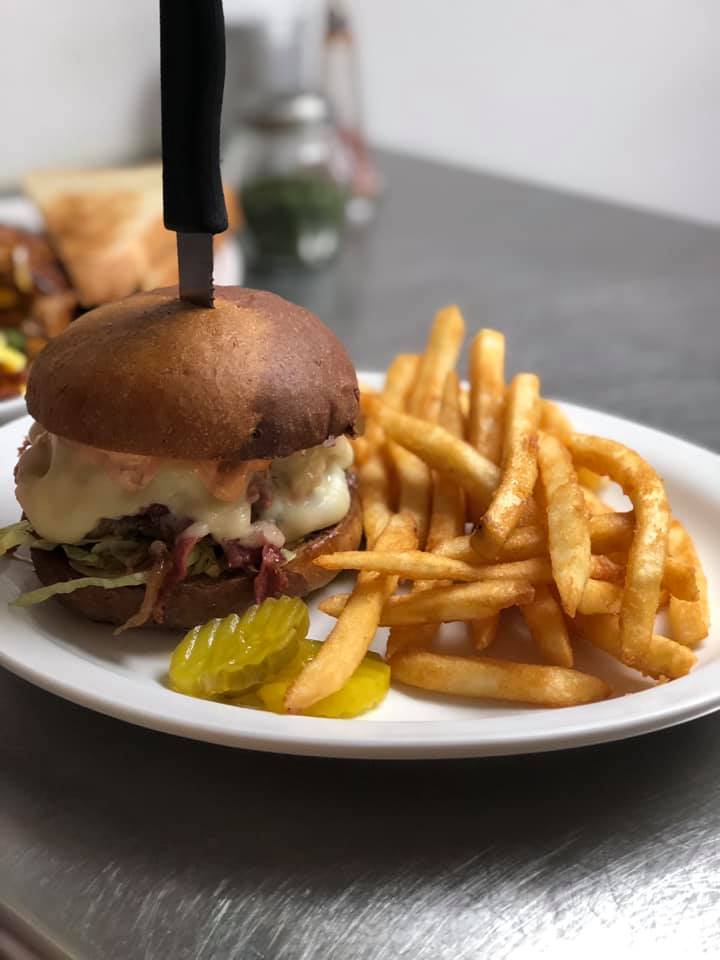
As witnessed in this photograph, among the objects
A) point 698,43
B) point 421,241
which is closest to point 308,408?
point 421,241

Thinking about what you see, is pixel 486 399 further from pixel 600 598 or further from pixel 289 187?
pixel 289 187

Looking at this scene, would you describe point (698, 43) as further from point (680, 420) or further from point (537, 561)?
point (537, 561)

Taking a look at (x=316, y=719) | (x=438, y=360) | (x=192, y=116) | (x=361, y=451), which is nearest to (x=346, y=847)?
(x=316, y=719)

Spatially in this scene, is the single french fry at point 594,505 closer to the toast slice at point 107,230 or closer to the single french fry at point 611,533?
the single french fry at point 611,533

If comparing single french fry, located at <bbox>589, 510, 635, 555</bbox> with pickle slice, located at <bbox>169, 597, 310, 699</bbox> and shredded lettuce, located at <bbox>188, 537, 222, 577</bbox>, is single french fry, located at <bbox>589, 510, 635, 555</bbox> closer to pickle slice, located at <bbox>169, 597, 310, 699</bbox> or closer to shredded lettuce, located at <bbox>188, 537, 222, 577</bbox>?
pickle slice, located at <bbox>169, 597, 310, 699</bbox>

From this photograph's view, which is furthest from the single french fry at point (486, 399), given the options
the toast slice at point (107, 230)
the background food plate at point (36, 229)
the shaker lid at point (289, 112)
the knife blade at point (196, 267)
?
the shaker lid at point (289, 112)

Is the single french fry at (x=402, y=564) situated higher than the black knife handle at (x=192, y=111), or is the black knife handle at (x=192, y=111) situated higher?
the black knife handle at (x=192, y=111)
